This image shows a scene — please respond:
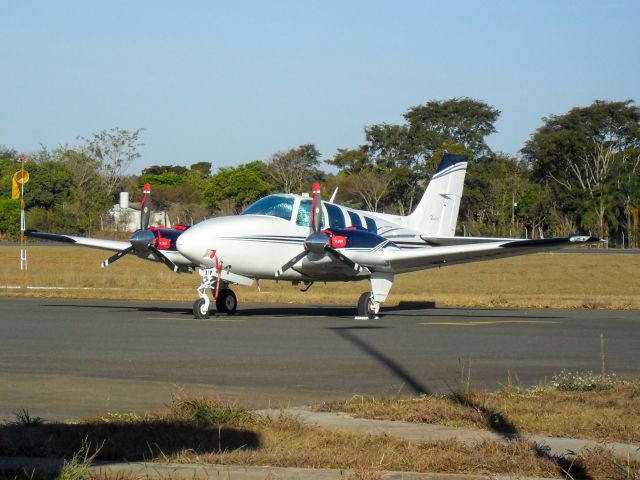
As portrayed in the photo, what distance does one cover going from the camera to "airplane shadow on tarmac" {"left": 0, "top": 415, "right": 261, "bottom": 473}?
24.1 feet

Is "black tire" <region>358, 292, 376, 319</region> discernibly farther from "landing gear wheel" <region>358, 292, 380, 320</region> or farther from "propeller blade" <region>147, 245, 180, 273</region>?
"propeller blade" <region>147, 245, 180, 273</region>

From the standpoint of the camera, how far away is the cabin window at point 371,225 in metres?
26.0

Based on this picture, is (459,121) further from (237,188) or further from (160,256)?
(160,256)

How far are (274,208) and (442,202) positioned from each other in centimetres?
657

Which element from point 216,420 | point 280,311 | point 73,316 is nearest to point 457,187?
point 280,311

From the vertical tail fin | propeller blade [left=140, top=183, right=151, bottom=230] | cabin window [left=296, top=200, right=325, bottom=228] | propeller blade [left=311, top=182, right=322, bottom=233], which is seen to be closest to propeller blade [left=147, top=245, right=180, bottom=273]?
propeller blade [left=140, top=183, right=151, bottom=230]

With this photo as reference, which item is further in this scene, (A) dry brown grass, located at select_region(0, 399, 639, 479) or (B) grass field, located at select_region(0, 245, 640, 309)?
(B) grass field, located at select_region(0, 245, 640, 309)

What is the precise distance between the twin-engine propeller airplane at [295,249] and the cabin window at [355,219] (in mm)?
26

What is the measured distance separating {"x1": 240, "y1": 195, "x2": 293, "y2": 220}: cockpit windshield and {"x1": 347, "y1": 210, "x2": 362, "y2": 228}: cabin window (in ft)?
5.81

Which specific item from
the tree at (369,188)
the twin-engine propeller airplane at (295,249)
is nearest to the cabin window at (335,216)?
the twin-engine propeller airplane at (295,249)

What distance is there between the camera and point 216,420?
8609 mm

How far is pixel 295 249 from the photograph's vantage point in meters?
24.2

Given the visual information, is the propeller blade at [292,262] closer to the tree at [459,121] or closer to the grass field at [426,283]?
the grass field at [426,283]

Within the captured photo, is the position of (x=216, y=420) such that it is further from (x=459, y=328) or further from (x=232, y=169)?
(x=232, y=169)
